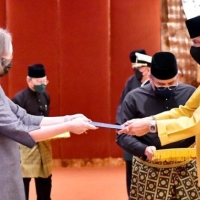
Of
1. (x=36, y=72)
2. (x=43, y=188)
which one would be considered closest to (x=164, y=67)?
(x=36, y=72)

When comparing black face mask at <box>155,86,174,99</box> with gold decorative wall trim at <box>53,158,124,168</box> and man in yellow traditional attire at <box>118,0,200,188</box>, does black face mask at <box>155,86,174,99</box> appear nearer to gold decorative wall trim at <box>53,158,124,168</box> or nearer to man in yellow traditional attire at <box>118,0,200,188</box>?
man in yellow traditional attire at <box>118,0,200,188</box>

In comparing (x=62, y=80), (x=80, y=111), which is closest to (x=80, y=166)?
(x=80, y=111)

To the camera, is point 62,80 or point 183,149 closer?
point 183,149

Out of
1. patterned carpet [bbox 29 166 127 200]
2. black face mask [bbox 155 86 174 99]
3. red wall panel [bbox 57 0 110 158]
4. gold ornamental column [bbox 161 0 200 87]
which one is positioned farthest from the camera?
gold ornamental column [bbox 161 0 200 87]

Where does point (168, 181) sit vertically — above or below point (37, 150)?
above

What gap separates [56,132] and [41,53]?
3.97 metres

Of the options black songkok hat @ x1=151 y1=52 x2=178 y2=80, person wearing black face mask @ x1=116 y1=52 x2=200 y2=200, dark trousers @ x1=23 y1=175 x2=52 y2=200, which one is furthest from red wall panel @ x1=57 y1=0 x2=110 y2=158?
black songkok hat @ x1=151 y1=52 x2=178 y2=80

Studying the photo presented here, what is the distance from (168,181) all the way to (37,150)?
2.02 meters

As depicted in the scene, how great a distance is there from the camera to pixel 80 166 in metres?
6.73

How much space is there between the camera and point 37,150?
186 inches

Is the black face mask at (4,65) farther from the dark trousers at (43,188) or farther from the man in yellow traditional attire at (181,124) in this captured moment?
the dark trousers at (43,188)

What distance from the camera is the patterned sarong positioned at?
2.93 m

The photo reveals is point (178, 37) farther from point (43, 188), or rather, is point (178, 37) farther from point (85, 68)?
point (43, 188)

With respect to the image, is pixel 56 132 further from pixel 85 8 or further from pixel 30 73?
pixel 85 8
